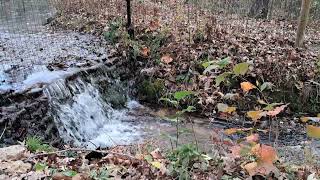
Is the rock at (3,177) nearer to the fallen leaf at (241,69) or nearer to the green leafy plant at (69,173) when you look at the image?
the green leafy plant at (69,173)

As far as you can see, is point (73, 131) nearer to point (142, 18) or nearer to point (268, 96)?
point (268, 96)

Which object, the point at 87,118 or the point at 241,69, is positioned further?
the point at 87,118

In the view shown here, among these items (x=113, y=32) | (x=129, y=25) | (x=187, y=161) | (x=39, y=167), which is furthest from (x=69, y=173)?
(x=129, y=25)

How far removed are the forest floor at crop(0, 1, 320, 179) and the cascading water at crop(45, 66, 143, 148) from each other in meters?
1.04

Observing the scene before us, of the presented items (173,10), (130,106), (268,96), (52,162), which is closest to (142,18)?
(173,10)

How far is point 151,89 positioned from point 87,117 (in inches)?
71.7

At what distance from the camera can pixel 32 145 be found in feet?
15.6

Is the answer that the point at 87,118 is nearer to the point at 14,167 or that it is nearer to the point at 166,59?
the point at 166,59

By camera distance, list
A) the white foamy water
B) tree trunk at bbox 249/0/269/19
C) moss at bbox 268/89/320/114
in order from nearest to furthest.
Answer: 1. the white foamy water
2. moss at bbox 268/89/320/114
3. tree trunk at bbox 249/0/269/19

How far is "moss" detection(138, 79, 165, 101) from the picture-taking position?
8796 millimetres

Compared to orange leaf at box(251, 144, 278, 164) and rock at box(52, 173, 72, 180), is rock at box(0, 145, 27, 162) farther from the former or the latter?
orange leaf at box(251, 144, 278, 164)

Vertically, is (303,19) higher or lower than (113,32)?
higher

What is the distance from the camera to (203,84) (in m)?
8.63

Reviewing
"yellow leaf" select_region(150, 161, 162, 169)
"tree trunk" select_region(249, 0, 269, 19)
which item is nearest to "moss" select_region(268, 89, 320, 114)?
"yellow leaf" select_region(150, 161, 162, 169)
